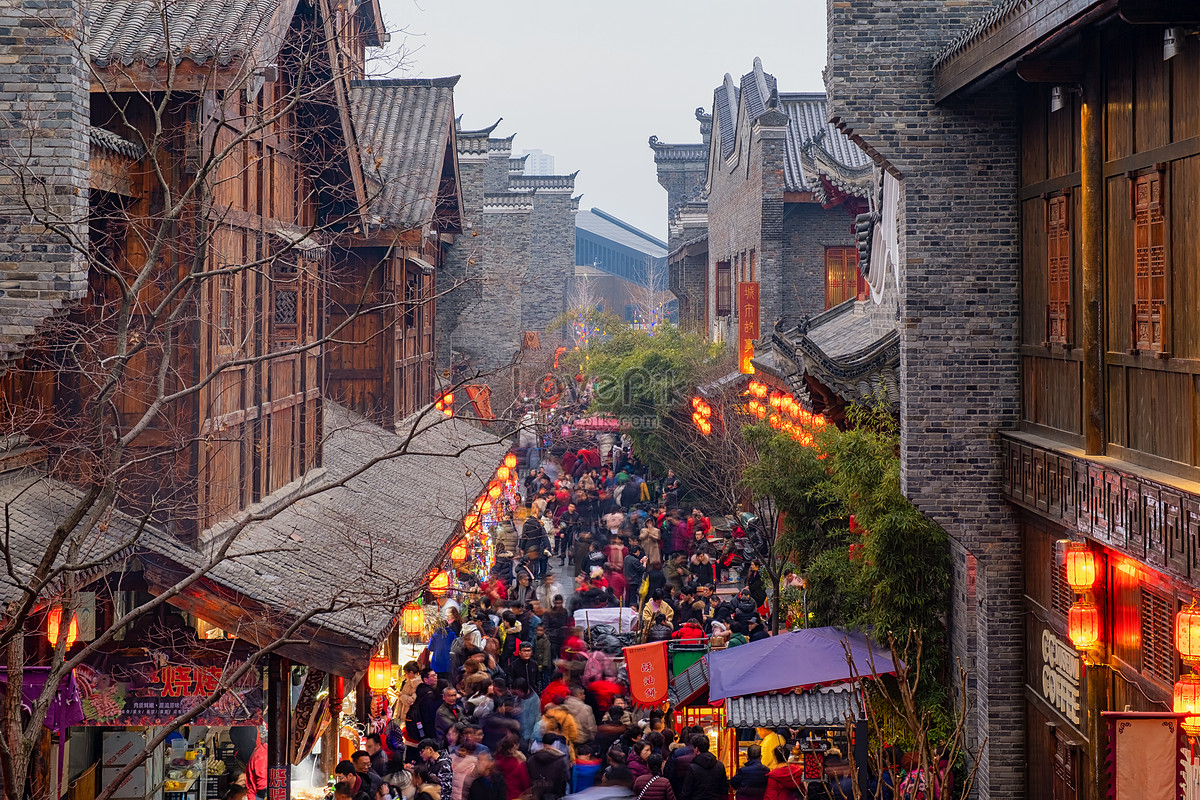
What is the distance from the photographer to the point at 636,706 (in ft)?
51.8

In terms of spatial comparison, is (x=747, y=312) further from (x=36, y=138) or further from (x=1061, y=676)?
(x=36, y=138)

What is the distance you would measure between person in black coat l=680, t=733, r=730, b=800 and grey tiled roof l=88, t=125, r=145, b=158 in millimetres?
7328

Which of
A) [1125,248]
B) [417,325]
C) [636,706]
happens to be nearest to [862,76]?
[1125,248]

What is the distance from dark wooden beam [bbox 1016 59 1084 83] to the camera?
972cm

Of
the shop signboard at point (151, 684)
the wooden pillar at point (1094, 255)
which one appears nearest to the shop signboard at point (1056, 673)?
the wooden pillar at point (1094, 255)

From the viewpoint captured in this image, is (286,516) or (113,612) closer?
(113,612)

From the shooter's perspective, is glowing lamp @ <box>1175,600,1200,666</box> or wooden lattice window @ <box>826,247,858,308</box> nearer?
glowing lamp @ <box>1175,600,1200,666</box>

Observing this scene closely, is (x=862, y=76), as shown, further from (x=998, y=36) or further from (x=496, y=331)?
(x=496, y=331)

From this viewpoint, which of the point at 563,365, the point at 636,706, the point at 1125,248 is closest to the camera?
the point at 1125,248

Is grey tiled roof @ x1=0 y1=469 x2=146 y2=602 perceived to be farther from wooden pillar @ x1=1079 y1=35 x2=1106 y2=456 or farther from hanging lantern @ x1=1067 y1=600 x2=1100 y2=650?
wooden pillar @ x1=1079 y1=35 x2=1106 y2=456

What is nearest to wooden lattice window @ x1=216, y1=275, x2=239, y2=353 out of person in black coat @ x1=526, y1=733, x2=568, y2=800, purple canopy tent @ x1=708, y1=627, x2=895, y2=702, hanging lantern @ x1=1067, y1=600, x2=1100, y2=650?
person in black coat @ x1=526, y1=733, x2=568, y2=800

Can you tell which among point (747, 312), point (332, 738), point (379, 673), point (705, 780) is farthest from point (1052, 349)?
point (747, 312)

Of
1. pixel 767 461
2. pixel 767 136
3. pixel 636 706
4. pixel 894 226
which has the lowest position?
pixel 636 706

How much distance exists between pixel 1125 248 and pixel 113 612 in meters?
8.47
